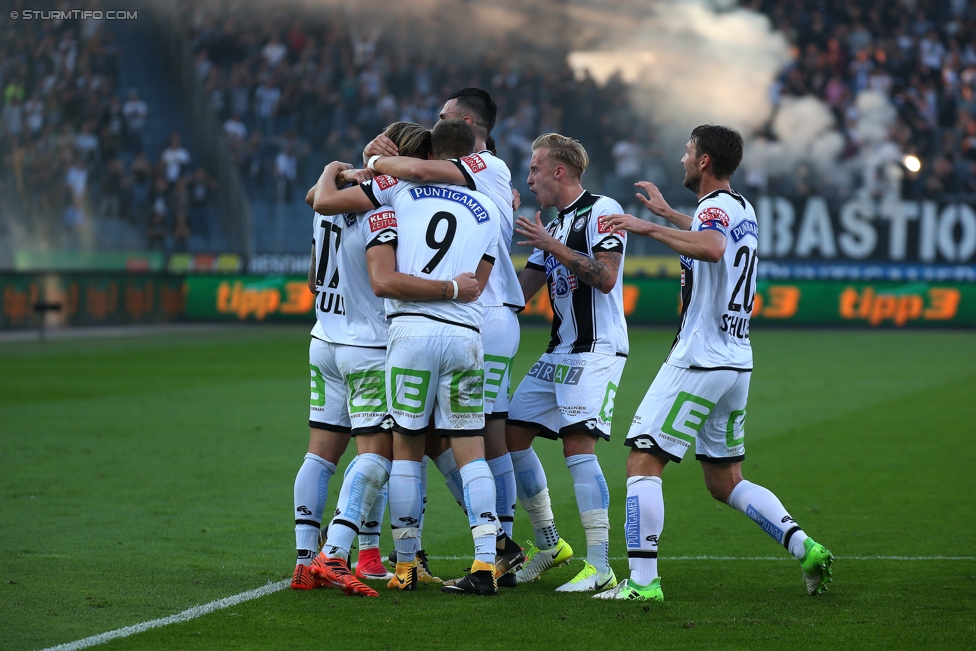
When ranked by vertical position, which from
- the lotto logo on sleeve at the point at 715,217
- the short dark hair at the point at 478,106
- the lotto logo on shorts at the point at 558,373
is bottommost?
the lotto logo on shorts at the point at 558,373

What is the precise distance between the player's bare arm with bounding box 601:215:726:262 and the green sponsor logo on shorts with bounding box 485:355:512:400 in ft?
3.11

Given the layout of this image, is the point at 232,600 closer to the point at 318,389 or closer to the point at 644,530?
the point at 318,389

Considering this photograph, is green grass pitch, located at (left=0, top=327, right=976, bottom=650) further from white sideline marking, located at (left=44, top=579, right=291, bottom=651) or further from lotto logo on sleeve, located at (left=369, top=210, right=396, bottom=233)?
lotto logo on sleeve, located at (left=369, top=210, right=396, bottom=233)

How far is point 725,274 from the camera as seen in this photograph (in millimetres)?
5535

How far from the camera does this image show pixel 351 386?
5.67m

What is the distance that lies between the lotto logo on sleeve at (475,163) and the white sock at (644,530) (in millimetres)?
1575

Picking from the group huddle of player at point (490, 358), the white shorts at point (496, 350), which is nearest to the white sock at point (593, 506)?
the group huddle of player at point (490, 358)

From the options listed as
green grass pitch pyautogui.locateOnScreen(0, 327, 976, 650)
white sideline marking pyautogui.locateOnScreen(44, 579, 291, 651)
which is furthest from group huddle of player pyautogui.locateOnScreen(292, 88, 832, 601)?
green grass pitch pyautogui.locateOnScreen(0, 327, 976, 650)

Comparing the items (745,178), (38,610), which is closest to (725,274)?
(38,610)

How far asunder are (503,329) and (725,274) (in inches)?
42.3

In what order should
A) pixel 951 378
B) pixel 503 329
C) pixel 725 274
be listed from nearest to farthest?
pixel 725 274 < pixel 503 329 < pixel 951 378

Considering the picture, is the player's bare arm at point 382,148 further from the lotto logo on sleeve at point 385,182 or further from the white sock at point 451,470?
the white sock at point 451,470

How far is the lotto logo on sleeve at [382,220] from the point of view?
5492 millimetres

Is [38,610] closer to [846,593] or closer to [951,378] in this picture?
[846,593]
